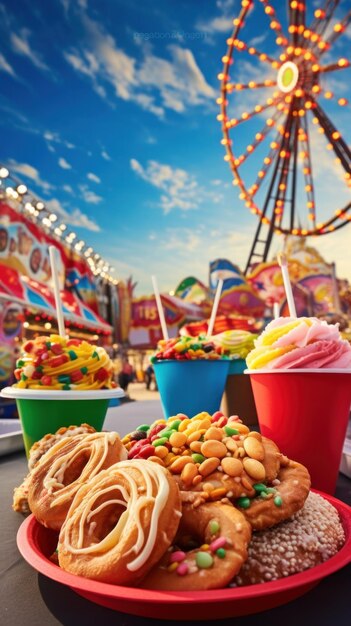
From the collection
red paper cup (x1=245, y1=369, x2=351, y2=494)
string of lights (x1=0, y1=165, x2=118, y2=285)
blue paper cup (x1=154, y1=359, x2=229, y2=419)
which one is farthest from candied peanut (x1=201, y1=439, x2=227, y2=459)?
string of lights (x1=0, y1=165, x2=118, y2=285)

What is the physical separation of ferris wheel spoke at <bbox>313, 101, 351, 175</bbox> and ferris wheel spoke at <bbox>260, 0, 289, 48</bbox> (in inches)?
65.4

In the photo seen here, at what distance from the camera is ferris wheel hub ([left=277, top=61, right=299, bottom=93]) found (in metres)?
10.6

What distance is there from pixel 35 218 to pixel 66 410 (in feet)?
30.5

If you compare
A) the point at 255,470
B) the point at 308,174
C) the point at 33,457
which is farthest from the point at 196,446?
the point at 308,174

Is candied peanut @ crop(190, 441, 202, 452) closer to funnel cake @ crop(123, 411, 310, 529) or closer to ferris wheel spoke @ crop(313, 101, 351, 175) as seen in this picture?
funnel cake @ crop(123, 411, 310, 529)

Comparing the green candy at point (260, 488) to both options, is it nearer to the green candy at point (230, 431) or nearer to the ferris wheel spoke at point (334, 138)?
the green candy at point (230, 431)

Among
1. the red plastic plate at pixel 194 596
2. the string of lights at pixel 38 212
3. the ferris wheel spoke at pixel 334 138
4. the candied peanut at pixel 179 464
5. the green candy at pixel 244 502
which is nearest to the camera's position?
the red plastic plate at pixel 194 596

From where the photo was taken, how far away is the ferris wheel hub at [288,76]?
10594mm

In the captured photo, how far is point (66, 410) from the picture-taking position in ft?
6.16

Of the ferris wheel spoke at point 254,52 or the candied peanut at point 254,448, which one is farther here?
the ferris wheel spoke at point 254,52

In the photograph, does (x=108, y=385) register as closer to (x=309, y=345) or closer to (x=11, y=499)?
(x=11, y=499)

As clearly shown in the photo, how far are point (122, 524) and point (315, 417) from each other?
2.81 ft

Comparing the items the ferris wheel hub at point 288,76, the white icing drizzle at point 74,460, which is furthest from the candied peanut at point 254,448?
the ferris wheel hub at point 288,76

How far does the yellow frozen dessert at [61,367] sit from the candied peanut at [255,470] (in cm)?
107
